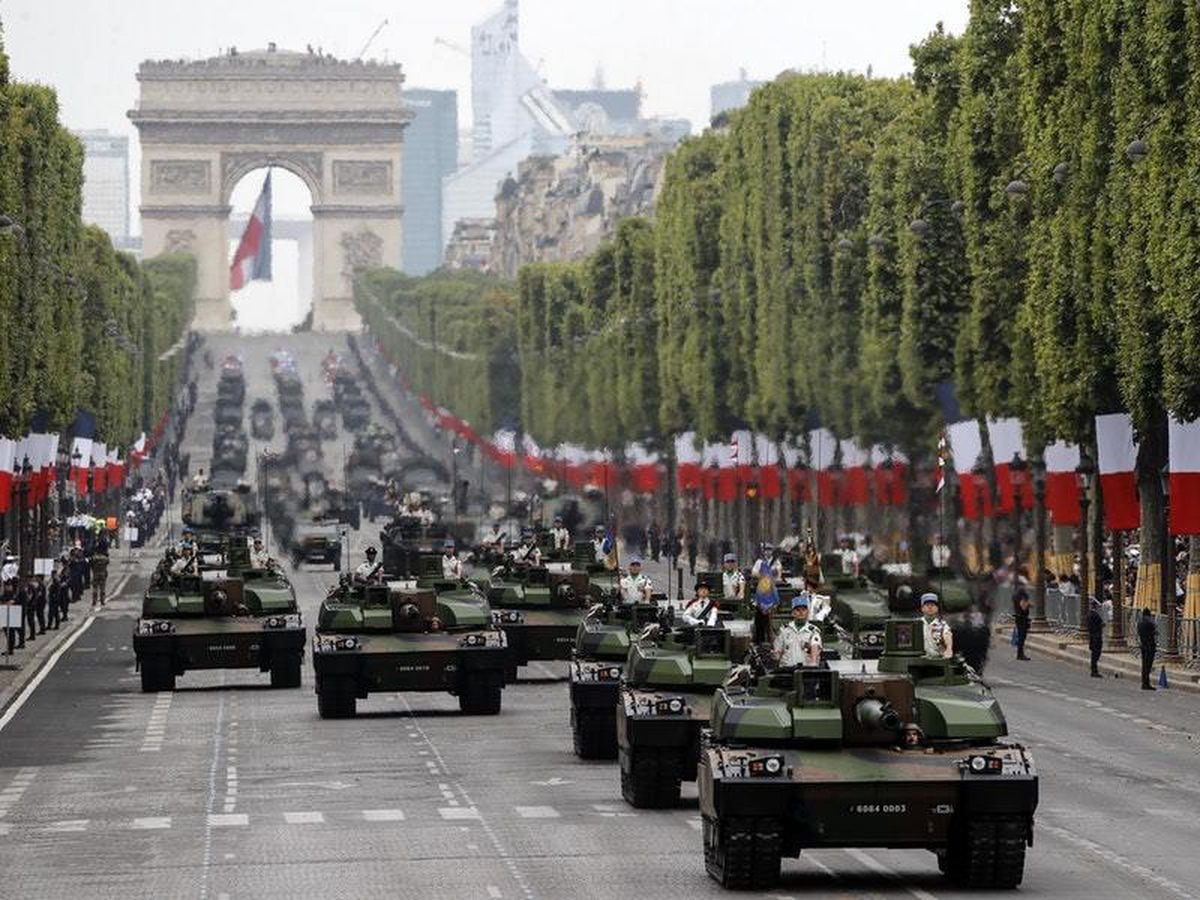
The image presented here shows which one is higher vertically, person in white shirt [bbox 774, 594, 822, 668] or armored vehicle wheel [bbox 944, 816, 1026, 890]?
person in white shirt [bbox 774, 594, 822, 668]

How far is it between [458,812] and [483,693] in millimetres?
16596

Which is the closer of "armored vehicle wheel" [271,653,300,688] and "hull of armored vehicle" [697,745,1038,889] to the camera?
"hull of armored vehicle" [697,745,1038,889]

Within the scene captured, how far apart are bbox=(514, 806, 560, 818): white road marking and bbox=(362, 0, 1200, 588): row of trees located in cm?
2838

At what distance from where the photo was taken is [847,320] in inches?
4227

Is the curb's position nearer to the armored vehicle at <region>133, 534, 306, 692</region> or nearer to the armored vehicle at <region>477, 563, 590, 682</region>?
the armored vehicle at <region>133, 534, 306, 692</region>

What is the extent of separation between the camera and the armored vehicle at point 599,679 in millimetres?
43281

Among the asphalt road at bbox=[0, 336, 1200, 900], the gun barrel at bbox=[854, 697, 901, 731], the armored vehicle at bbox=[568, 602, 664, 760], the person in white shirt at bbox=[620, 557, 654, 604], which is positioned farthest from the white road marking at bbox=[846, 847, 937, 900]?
the person in white shirt at bbox=[620, 557, 654, 604]

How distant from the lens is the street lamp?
77062mm

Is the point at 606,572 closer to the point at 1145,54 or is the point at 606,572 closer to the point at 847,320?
the point at 1145,54

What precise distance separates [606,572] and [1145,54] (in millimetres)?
13899

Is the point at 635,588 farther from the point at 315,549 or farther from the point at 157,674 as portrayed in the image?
the point at 315,549

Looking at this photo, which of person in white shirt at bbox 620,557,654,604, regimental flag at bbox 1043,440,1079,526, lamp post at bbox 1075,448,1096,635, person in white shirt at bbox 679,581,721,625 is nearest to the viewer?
person in white shirt at bbox 679,581,721,625

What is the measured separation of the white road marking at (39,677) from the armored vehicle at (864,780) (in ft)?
86.6

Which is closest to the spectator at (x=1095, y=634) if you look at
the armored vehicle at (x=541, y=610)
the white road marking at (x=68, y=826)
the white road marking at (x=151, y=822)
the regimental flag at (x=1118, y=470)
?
the regimental flag at (x=1118, y=470)
